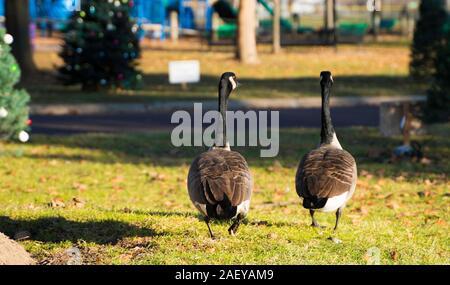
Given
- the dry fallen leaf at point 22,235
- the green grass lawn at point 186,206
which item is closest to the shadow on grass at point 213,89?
the green grass lawn at point 186,206

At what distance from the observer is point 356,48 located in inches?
1604

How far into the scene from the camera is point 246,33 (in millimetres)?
32469

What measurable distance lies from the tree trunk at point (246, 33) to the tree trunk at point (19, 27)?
7.96 m

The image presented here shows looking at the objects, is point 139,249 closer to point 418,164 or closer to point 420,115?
Result: point 418,164

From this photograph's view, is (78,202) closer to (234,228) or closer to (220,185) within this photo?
(234,228)

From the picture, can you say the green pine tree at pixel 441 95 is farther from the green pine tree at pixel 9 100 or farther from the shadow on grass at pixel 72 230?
the shadow on grass at pixel 72 230

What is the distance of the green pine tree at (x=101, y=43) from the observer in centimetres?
2411

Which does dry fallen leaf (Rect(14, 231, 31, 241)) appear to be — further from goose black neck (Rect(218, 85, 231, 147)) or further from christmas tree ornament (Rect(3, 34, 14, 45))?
christmas tree ornament (Rect(3, 34, 14, 45))

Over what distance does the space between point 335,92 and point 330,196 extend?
17358 mm

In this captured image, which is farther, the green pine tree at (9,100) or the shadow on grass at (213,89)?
the shadow on grass at (213,89)

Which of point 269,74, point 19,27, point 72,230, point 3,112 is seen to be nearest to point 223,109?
point 72,230

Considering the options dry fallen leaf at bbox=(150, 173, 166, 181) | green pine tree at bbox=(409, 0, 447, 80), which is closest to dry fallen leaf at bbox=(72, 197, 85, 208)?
dry fallen leaf at bbox=(150, 173, 166, 181)

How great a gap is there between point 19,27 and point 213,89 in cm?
620

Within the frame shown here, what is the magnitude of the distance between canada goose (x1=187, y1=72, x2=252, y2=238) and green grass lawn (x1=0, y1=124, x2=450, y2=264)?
0.33 metres
